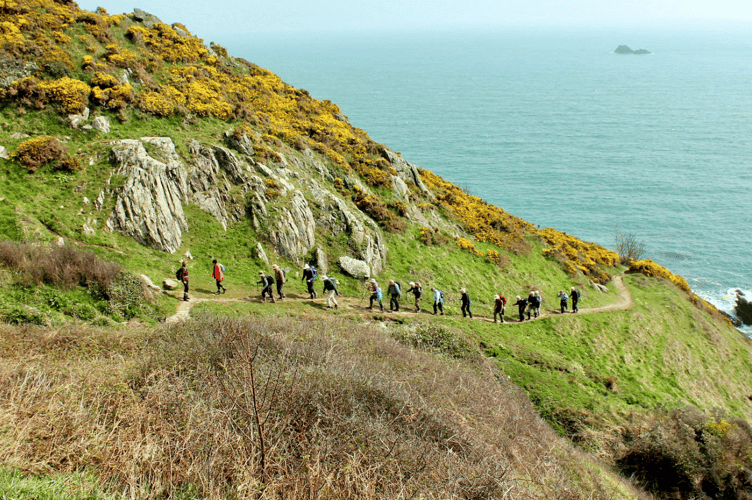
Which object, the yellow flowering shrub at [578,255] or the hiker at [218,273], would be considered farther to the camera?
the yellow flowering shrub at [578,255]

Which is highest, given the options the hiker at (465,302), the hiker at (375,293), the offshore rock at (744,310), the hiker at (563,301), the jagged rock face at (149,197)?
the jagged rock face at (149,197)

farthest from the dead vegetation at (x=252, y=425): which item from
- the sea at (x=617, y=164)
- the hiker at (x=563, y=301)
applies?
the sea at (x=617, y=164)

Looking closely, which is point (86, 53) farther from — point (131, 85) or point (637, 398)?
point (637, 398)

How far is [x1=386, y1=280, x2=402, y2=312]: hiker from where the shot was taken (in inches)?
1019

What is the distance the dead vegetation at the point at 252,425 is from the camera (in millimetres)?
8430

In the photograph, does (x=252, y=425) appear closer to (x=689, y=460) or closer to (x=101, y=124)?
(x=689, y=460)

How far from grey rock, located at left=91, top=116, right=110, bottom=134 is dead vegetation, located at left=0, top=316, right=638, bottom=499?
747 inches

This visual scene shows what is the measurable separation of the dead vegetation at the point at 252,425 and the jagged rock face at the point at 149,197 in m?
11.9

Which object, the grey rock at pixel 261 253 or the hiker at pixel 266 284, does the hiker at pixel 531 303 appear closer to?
the hiker at pixel 266 284


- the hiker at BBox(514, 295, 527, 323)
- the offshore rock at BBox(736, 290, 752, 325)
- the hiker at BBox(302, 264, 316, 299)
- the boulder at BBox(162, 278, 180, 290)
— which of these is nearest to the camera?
the boulder at BBox(162, 278, 180, 290)

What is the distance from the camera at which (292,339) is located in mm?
14852

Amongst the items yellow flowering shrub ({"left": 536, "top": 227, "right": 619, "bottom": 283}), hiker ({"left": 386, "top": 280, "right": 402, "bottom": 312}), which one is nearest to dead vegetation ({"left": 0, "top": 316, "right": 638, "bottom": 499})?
hiker ({"left": 386, "top": 280, "right": 402, "bottom": 312})

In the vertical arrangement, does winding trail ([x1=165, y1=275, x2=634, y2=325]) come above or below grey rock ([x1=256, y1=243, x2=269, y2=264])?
below

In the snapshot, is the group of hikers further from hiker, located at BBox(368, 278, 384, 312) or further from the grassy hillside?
the grassy hillside
